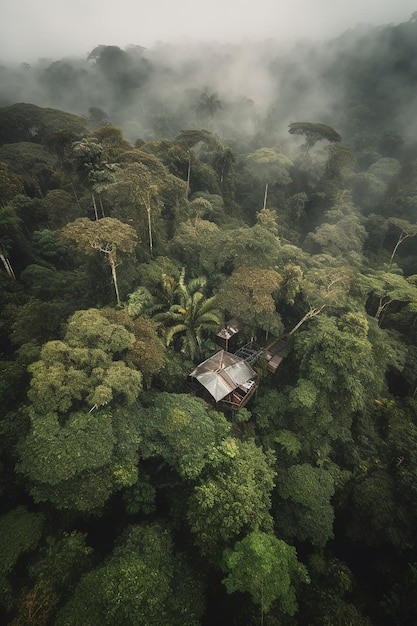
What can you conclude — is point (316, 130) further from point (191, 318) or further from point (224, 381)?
point (224, 381)

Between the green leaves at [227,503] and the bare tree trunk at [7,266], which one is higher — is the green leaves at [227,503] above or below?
below

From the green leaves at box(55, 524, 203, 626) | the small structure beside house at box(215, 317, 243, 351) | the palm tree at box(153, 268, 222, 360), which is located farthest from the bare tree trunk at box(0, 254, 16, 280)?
the green leaves at box(55, 524, 203, 626)

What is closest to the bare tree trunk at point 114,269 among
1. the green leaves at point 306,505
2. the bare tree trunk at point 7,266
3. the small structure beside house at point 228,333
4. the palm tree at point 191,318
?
the palm tree at point 191,318

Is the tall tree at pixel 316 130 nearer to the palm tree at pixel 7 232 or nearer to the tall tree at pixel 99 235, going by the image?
the tall tree at pixel 99 235

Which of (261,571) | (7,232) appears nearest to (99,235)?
(7,232)

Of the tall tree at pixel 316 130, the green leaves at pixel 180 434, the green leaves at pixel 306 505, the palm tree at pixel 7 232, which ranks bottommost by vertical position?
the green leaves at pixel 306 505

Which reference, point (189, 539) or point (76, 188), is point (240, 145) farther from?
point (189, 539)
